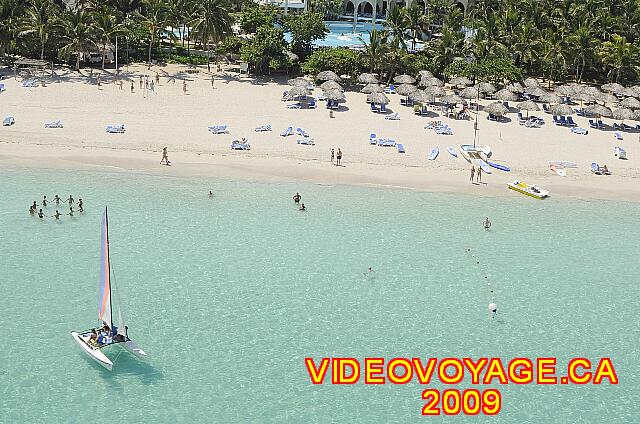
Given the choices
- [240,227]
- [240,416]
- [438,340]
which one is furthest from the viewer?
[240,227]

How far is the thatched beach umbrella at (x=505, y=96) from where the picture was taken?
A: 177 ft

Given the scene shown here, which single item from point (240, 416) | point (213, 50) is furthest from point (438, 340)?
point (213, 50)

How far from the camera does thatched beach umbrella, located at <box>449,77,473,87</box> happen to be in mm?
57375

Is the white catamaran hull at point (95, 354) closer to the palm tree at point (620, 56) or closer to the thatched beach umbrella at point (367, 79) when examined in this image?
the thatched beach umbrella at point (367, 79)

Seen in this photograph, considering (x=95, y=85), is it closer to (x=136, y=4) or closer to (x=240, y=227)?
(x=136, y=4)

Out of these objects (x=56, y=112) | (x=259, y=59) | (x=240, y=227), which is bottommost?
(x=240, y=227)

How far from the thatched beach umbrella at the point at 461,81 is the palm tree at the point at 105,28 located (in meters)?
26.7

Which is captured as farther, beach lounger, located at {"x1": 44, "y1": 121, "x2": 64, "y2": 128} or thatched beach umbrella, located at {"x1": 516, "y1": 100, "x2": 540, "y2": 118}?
thatched beach umbrella, located at {"x1": 516, "y1": 100, "x2": 540, "y2": 118}

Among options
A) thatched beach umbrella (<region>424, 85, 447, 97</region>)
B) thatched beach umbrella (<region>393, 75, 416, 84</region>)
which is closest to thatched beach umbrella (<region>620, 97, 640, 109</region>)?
thatched beach umbrella (<region>424, 85, 447, 97</region>)

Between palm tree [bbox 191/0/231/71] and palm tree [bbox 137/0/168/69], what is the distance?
100 inches

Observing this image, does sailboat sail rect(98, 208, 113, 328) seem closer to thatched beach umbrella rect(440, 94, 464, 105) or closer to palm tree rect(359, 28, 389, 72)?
thatched beach umbrella rect(440, 94, 464, 105)

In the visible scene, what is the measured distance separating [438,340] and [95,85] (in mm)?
38541

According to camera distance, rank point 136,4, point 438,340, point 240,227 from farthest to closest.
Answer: point 136,4 → point 240,227 → point 438,340

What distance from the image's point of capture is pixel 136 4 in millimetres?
68500
